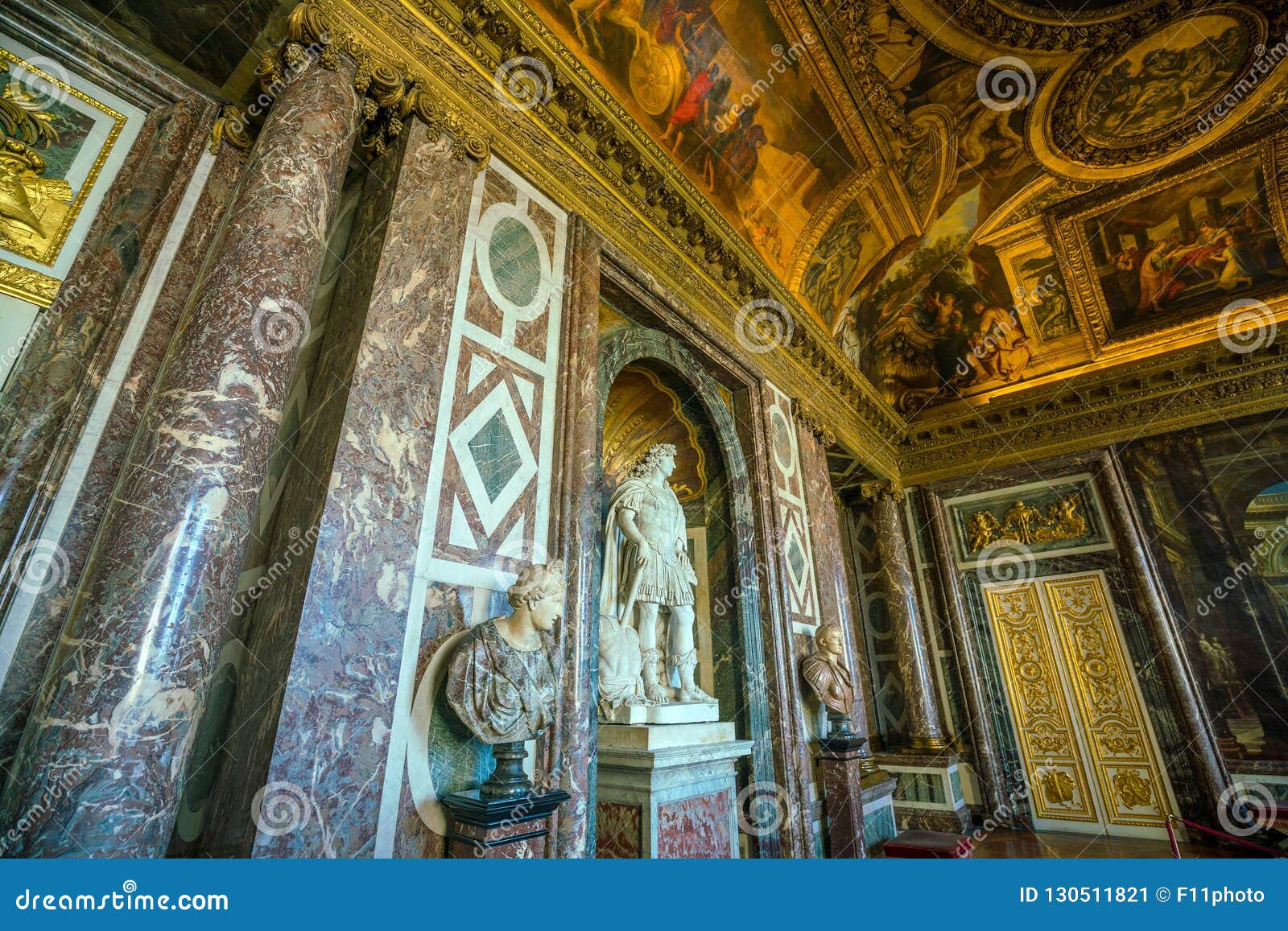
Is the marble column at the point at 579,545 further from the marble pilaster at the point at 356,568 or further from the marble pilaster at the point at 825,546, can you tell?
the marble pilaster at the point at 825,546

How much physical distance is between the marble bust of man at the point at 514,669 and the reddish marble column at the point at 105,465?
157 cm

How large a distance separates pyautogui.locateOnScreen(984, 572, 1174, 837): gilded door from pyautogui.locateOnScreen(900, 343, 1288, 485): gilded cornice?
2.18 m

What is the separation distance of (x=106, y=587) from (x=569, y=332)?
2.89 meters

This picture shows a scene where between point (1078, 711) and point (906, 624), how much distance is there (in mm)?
2623

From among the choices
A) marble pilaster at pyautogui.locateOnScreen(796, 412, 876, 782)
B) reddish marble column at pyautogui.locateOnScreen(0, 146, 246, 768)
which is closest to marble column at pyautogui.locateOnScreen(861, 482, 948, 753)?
marble pilaster at pyautogui.locateOnScreen(796, 412, 876, 782)

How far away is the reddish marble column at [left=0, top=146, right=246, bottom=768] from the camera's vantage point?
7.58 feet

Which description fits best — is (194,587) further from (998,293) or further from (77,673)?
(998,293)

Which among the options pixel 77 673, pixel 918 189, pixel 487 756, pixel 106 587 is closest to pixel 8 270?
pixel 106 587

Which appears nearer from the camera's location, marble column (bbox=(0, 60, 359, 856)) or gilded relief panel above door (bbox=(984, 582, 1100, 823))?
marble column (bbox=(0, 60, 359, 856))

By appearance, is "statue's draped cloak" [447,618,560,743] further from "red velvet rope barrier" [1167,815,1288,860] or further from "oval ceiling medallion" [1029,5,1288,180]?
"oval ceiling medallion" [1029,5,1288,180]

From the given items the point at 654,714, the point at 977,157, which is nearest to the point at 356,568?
the point at 654,714

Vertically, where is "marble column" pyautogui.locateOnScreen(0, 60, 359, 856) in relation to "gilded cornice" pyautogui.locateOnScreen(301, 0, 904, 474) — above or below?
below

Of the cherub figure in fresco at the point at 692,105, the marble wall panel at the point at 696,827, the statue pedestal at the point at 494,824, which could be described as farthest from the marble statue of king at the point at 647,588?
the cherub figure in fresco at the point at 692,105

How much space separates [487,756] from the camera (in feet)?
9.51
